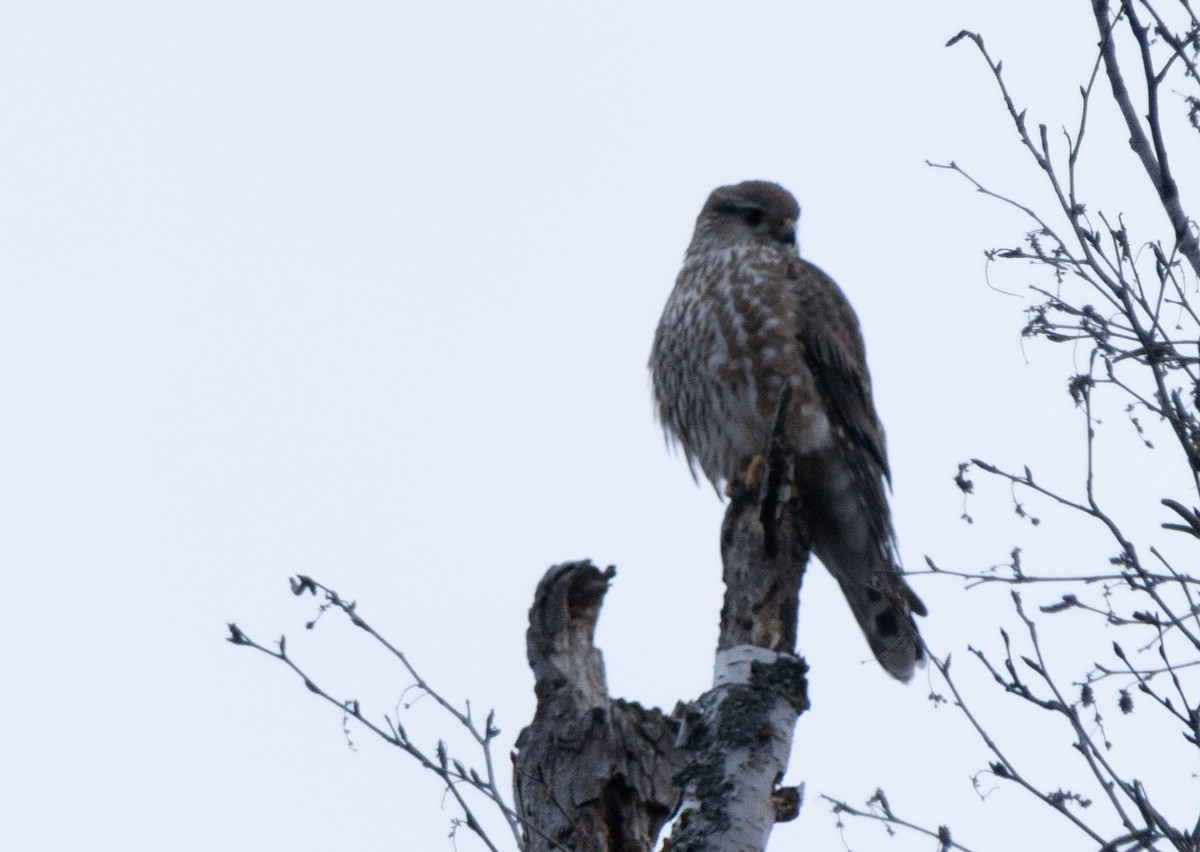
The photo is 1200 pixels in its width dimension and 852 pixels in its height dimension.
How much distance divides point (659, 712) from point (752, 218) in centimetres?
270

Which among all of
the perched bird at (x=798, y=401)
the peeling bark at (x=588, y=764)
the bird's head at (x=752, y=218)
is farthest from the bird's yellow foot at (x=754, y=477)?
the bird's head at (x=752, y=218)

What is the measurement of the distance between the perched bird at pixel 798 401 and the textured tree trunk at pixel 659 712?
985 mm

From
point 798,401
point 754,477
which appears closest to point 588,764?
point 754,477

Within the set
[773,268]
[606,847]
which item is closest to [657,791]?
[606,847]

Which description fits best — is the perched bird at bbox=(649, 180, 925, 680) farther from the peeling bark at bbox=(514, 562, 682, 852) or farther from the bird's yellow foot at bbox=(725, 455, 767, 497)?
the peeling bark at bbox=(514, 562, 682, 852)

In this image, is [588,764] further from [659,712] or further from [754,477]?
[754,477]

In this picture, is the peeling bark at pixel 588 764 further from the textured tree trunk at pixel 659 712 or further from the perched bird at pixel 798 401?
the perched bird at pixel 798 401

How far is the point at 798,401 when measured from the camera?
4867mm

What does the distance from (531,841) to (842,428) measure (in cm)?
200

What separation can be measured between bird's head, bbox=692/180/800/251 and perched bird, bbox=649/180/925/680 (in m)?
0.48

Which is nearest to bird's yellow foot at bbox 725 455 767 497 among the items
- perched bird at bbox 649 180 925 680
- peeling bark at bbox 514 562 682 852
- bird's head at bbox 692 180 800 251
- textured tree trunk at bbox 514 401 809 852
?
textured tree trunk at bbox 514 401 809 852

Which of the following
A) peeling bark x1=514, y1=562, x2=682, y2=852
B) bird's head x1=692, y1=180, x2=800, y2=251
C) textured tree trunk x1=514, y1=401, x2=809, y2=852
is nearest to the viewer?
textured tree trunk x1=514, y1=401, x2=809, y2=852

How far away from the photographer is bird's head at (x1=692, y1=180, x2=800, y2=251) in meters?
5.74

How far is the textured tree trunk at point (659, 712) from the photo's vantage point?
301cm
